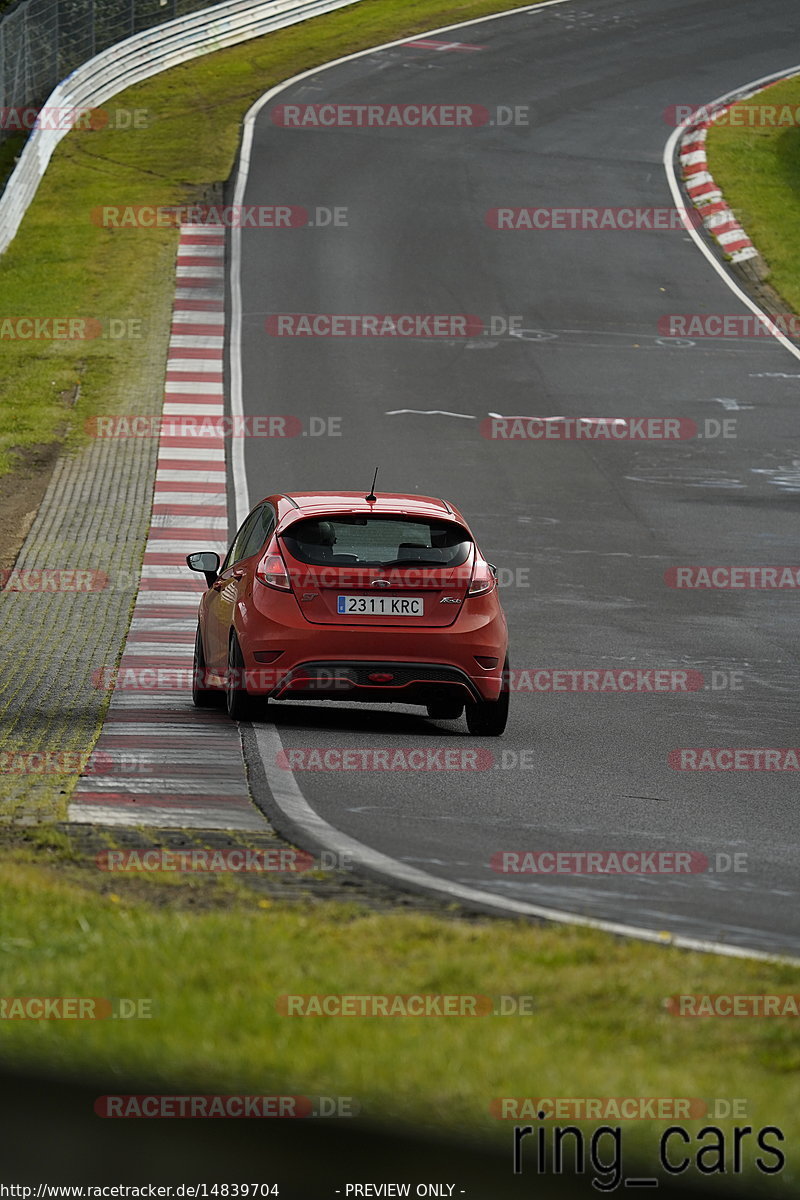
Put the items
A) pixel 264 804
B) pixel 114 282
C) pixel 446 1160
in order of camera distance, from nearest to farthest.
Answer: pixel 446 1160
pixel 264 804
pixel 114 282

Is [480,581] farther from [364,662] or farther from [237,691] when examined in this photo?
[237,691]

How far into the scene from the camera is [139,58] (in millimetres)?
45844

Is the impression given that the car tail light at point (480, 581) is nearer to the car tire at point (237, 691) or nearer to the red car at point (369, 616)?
the red car at point (369, 616)

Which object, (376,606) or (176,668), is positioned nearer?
(376,606)

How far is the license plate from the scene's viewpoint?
10977 mm

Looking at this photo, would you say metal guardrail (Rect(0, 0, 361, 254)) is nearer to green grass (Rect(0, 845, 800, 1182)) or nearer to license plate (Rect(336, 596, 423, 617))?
license plate (Rect(336, 596, 423, 617))

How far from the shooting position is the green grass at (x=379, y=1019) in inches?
169

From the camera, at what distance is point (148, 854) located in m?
7.29

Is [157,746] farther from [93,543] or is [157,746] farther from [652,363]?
[652,363]

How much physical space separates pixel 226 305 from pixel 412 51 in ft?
72.2

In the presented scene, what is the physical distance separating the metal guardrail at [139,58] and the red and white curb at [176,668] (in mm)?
7524

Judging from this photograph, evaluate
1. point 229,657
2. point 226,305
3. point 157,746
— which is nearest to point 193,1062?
point 157,746

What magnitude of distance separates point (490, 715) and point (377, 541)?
136 centimetres

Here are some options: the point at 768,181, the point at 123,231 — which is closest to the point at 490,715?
the point at 123,231
